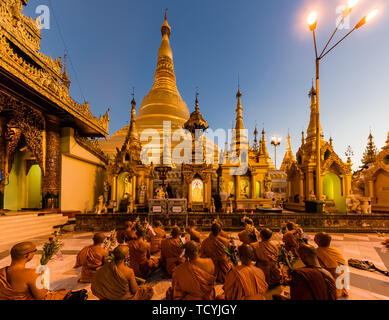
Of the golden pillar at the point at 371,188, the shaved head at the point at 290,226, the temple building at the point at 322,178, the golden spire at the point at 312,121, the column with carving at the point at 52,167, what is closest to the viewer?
the shaved head at the point at 290,226

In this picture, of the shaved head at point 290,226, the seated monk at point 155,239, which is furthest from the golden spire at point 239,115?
the seated monk at point 155,239

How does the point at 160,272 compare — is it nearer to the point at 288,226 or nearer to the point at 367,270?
the point at 288,226

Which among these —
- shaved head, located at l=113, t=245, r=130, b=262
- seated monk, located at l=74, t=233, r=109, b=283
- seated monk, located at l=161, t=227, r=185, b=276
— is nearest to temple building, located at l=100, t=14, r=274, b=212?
seated monk, located at l=161, t=227, r=185, b=276

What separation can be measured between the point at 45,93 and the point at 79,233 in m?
8.45

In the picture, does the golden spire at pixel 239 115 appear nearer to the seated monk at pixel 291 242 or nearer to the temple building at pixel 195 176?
the temple building at pixel 195 176

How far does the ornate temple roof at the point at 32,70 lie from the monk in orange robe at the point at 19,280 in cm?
1020

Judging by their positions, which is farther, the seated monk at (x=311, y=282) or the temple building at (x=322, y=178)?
the temple building at (x=322, y=178)

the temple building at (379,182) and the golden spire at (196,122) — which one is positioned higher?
the golden spire at (196,122)

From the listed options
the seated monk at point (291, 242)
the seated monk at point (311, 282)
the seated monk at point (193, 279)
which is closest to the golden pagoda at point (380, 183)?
the seated monk at point (291, 242)

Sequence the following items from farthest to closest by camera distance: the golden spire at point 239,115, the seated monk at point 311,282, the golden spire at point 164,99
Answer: the golden spire at point 164,99
the golden spire at point 239,115
the seated monk at point 311,282

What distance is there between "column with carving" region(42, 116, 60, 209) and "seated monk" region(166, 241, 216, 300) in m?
13.3

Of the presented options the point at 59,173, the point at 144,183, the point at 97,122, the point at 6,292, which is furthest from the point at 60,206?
the point at 6,292

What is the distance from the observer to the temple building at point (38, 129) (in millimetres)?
10680

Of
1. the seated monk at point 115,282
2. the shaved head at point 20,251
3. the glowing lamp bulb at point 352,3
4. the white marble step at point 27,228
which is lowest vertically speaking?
the white marble step at point 27,228
